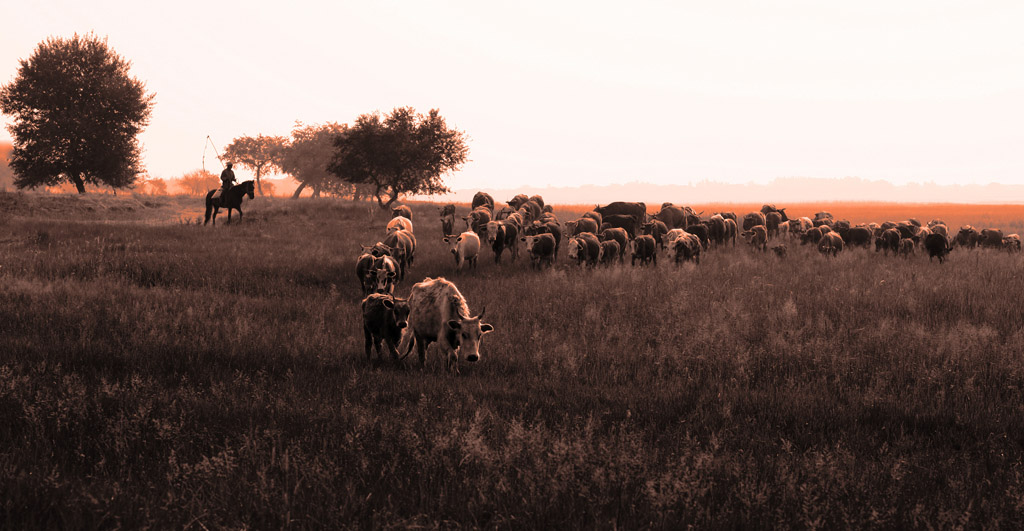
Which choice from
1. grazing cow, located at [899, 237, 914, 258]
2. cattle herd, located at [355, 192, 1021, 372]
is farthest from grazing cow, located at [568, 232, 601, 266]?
grazing cow, located at [899, 237, 914, 258]

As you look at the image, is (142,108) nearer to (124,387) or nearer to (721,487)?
(124,387)

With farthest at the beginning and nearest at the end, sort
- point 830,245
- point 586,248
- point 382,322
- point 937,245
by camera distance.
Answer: point 830,245, point 937,245, point 586,248, point 382,322

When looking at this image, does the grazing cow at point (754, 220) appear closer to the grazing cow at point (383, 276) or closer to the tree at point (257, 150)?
the grazing cow at point (383, 276)

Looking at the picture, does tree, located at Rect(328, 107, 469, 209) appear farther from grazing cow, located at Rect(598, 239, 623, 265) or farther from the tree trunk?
grazing cow, located at Rect(598, 239, 623, 265)

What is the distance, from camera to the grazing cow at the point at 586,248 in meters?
19.6

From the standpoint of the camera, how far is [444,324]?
8.28 meters

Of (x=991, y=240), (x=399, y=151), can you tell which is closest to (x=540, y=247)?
(x=991, y=240)

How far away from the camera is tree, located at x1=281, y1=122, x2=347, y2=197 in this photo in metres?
76.3

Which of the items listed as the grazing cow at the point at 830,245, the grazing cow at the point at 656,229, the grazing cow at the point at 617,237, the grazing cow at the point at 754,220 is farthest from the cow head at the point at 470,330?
the grazing cow at the point at 754,220

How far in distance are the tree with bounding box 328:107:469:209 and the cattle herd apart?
12.3 meters

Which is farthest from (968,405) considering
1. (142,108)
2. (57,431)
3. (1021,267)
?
(142,108)

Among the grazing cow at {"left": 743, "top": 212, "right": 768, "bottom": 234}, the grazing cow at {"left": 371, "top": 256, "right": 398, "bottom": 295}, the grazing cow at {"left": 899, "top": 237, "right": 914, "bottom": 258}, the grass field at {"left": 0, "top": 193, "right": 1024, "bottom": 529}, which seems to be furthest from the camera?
the grazing cow at {"left": 743, "top": 212, "right": 768, "bottom": 234}

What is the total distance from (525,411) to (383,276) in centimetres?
685

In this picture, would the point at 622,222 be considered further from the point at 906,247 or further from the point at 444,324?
the point at 444,324
